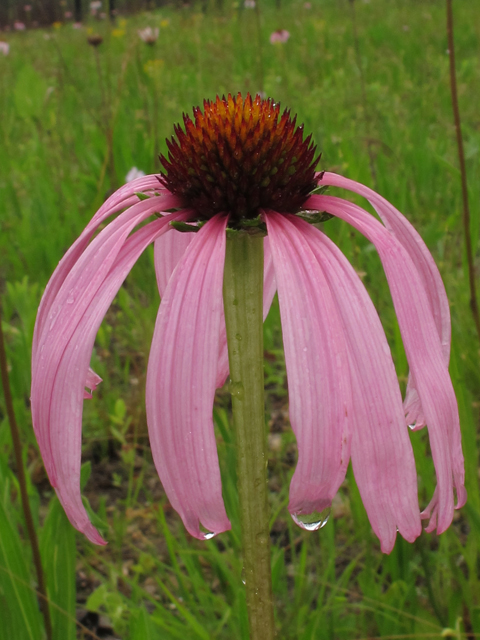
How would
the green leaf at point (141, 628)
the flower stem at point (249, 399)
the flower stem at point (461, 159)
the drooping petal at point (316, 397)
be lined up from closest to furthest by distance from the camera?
the drooping petal at point (316, 397) → the flower stem at point (249, 399) → the green leaf at point (141, 628) → the flower stem at point (461, 159)

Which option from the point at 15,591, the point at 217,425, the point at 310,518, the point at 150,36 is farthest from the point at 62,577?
the point at 150,36

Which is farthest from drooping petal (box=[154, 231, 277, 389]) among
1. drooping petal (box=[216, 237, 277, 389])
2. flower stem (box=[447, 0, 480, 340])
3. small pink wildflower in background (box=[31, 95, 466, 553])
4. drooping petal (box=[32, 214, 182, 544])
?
flower stem (box=[447, 0, 480, 340])

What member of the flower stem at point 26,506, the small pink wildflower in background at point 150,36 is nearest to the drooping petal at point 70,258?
the flower stem at point 26,506

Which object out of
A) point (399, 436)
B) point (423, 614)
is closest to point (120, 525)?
point (423, 614)

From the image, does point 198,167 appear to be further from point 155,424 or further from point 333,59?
point 333,59

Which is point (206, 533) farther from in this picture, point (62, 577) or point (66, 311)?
point (62, 577)

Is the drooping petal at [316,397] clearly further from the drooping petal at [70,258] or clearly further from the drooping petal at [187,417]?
the drooping petal at [70,258]

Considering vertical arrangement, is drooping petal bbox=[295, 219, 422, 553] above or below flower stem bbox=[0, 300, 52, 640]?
above

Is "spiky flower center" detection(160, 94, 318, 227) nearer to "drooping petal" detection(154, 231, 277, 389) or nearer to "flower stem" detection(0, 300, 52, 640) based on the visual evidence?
"drooping petal" detection(154, 231, 277, 389)
